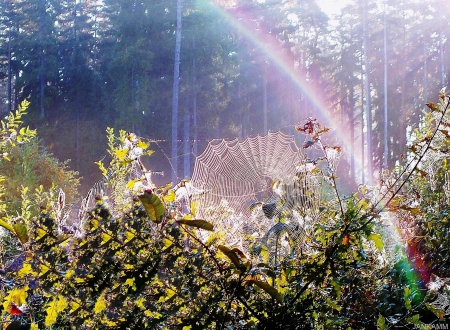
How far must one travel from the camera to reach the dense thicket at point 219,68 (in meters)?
30.8

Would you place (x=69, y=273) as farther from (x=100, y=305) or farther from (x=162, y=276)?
(x=162, y=276)

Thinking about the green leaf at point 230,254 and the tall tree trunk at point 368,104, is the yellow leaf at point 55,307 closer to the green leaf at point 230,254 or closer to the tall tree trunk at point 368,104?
the green leaf at point 230,254

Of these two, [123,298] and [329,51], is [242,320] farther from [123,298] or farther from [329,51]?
[329,51]

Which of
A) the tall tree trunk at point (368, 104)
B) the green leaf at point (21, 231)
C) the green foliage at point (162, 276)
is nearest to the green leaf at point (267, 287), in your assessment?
the green foliage at point (162, 276)

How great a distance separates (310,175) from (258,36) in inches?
1331

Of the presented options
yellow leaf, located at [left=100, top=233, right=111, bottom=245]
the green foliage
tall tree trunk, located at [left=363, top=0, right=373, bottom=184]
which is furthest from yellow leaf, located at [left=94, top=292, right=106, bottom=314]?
tall tree trunk, located at [left=363, top=0, right=373, bottom=184]

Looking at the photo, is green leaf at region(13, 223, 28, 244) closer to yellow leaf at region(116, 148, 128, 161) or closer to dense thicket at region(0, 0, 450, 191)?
yellow leaf at region(116, 148, 128, 161)

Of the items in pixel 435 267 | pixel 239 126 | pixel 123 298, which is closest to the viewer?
pixel 123 298

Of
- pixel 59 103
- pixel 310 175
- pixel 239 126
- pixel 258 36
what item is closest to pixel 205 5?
pixel 258 36

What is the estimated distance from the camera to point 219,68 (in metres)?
31.0

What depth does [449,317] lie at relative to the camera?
1.60 m

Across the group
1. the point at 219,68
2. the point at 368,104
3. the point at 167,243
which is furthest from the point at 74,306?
the point at 368,104

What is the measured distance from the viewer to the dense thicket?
30.8 m

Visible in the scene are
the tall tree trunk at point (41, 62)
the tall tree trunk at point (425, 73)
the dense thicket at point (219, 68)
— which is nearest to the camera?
the dense thicket at point (219, 68)
